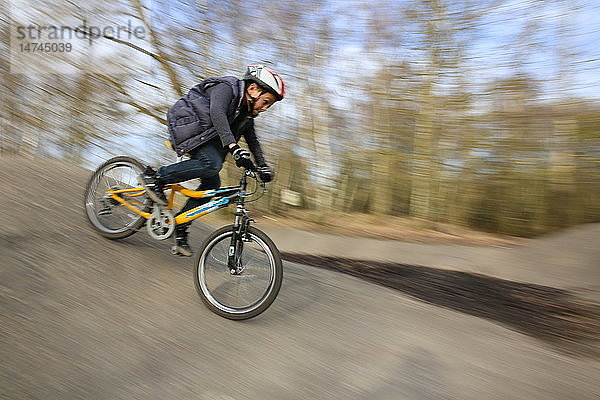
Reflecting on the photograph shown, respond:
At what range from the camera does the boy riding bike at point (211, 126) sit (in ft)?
14.8

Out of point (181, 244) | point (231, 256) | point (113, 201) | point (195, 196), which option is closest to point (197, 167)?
point (195, 196)

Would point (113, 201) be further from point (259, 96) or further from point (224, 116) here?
point (259, 96)

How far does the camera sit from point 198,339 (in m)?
3.92

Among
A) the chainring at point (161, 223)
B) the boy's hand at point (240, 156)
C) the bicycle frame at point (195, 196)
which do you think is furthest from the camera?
the chainring at point (161, 223)

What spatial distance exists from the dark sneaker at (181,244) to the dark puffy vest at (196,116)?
27.9 inches

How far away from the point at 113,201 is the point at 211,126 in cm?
139

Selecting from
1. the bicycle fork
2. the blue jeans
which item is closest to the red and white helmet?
the blue jeans

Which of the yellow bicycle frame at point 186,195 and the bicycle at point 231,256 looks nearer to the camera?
the bicycle at point 231,256

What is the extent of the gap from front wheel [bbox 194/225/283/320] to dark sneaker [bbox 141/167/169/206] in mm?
710

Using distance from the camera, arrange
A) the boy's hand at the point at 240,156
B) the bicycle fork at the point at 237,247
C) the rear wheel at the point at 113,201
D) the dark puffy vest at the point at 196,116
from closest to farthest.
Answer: the boy's hand at the point at 240,156 < the bicycle fork at the point at 237,247 < the dark puffy vest at the point at 196,116 < the rear wheel at the point at 113,201

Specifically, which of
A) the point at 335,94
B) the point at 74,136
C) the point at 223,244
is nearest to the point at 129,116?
the point at 74,136

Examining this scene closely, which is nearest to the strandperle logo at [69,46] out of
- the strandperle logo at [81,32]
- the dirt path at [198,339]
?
the strandperle logo at [81,32]

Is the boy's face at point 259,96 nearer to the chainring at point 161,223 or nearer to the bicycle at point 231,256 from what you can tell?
the bicycle at point 231,256

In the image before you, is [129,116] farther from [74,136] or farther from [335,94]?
[335,94]
